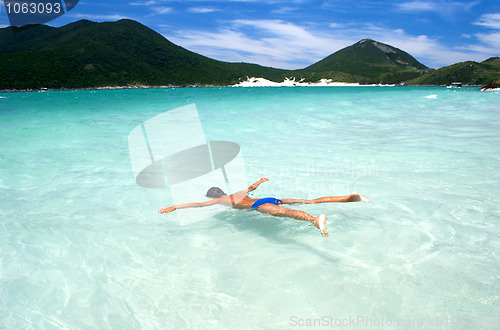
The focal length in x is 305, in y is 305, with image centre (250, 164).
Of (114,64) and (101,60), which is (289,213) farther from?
(114,64)

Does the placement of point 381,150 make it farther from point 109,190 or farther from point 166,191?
point 109,190

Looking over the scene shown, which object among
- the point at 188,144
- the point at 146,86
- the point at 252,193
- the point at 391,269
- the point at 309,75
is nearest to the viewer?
the point at 391,269

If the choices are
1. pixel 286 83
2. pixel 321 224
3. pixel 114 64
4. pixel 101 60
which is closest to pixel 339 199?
pixel 321 224

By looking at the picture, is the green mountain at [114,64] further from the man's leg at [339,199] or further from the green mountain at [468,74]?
the man's leg at [339,199]

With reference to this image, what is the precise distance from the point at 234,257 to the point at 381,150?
8.29 meters

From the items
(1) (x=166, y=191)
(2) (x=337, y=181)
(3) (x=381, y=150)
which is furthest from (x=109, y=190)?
(3) (x=381, y=150)

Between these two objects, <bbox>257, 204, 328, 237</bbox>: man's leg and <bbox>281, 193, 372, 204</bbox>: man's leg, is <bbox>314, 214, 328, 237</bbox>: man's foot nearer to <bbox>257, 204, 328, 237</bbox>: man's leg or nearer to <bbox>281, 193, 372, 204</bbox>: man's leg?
<bbox>257, 204, 328, 237</bbox>: man's leg

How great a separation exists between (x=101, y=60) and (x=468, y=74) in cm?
15560

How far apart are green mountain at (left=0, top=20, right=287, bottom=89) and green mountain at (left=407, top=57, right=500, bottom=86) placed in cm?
8612

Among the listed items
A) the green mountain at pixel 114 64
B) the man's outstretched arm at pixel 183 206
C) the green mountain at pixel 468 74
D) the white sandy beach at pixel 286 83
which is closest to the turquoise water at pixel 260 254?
the man's outstretched arm at pixel 183 206

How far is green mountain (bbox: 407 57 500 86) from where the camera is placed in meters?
128

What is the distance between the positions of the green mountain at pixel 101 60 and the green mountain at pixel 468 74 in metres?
86.1

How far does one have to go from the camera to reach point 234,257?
4.02 meters

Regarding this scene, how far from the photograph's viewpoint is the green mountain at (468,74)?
128m
